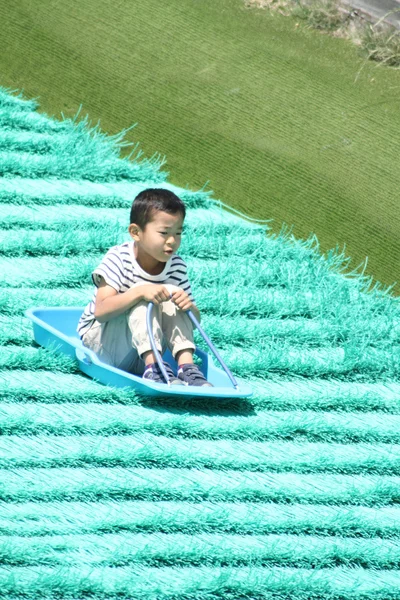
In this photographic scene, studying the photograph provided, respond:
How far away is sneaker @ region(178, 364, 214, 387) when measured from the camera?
2488 millimetres

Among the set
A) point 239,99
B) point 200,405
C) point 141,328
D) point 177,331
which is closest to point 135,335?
point 141,328

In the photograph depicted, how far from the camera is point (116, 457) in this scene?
7.50 ft

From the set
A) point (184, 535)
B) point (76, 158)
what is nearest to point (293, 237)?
point (76, 158)

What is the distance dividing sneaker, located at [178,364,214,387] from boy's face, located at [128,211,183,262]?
27 cm

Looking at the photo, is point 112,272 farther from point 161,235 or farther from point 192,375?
point 192,375

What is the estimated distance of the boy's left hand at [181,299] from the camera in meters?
2.47

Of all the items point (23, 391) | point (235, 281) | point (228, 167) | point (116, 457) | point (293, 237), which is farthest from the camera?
point (228, 167)

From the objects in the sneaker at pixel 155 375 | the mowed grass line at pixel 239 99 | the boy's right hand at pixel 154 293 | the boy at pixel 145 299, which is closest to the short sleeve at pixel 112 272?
the boy at pixel 145 299

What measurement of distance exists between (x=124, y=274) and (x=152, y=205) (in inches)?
7.3

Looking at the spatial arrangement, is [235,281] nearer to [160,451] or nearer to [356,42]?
[160,451]

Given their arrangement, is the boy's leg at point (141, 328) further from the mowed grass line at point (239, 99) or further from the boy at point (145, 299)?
the mowed grass line at point (239, 99)

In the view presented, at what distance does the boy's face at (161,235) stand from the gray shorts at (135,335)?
13 cm

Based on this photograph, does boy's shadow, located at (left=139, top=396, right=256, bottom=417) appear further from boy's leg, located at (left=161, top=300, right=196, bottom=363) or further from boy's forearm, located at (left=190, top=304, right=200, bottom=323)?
boy's forearm, located at (left=190, top=304, right=200, bottom=323)

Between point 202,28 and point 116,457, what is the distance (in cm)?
219
